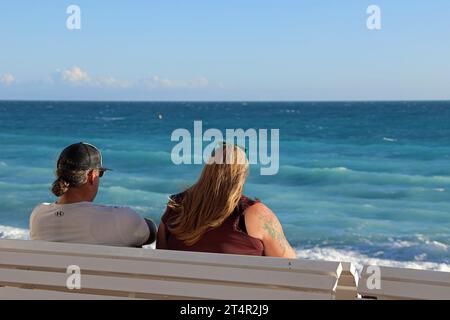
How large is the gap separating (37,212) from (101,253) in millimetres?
741

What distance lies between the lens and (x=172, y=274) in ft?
7.18

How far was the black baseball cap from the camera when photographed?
291cm

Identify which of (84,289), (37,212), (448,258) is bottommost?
(448,258)

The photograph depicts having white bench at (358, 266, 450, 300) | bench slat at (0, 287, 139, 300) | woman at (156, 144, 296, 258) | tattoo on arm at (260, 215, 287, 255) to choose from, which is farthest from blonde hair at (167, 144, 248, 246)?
white bench at (358, 266, 450, 300)

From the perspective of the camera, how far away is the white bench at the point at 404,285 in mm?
1991

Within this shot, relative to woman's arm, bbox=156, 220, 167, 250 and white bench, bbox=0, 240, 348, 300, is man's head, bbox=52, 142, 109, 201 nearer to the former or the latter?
woman's arm, bbox=156, 220, 167, 250

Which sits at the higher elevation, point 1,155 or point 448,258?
point 1,155

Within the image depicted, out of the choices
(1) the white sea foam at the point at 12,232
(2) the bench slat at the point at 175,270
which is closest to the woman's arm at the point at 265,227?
(2) the bench slat at the point at 175,270

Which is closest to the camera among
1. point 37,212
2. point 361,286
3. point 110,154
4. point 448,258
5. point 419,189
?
point 361,286

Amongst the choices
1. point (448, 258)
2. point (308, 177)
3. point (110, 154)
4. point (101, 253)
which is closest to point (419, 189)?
point (308, 177)

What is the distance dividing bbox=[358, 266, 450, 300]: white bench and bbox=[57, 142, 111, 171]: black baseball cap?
1.36m

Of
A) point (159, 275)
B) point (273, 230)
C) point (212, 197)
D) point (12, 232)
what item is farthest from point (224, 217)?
point (12, 232)

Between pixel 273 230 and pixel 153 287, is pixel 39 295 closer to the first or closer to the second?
pixel 153 287

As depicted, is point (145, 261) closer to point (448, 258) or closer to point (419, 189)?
point (448, 258)
